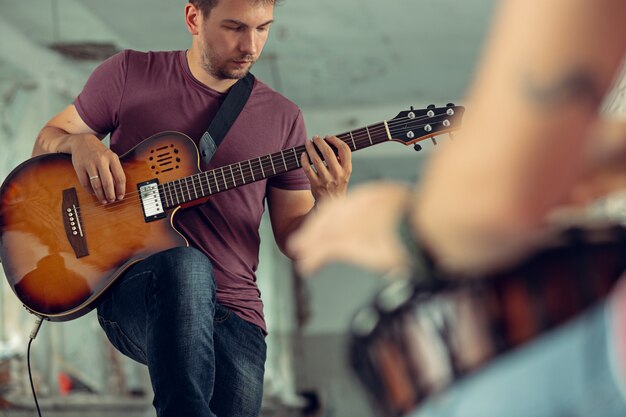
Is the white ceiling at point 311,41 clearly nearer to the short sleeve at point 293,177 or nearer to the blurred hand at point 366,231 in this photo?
the short sleeve at point 293,177

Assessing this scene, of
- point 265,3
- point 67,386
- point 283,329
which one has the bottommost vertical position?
point 283,329

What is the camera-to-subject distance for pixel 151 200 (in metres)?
2.03

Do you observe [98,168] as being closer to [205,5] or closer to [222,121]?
[222,121]

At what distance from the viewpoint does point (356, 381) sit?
0.60m

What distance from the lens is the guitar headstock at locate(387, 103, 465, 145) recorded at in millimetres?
2066

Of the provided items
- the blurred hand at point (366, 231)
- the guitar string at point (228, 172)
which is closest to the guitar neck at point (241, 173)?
the guitar string at point (228, 172)

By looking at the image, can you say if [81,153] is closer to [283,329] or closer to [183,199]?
[183,199]

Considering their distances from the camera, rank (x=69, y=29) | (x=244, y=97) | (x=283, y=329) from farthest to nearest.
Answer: (x=283, y=329) < (x=69, y=29) < (x=244, y=97)

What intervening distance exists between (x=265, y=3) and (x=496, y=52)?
1632 millimetres

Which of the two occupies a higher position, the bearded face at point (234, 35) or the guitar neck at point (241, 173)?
the bearded face at point (234, 35)

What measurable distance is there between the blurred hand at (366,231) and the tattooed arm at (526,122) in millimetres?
46

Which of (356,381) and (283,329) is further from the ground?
(356,381)

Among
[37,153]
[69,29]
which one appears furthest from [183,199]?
[69,29]

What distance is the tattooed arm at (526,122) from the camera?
46 centimetres
